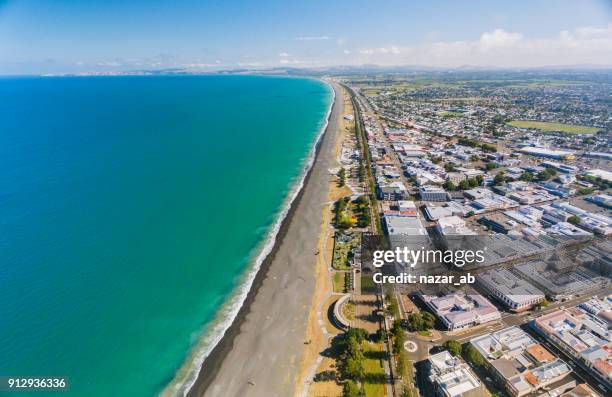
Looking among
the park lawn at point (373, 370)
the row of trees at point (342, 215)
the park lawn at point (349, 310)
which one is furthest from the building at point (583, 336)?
the row of trees at point (342, 215)

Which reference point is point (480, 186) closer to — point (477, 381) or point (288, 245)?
point (288, 245)

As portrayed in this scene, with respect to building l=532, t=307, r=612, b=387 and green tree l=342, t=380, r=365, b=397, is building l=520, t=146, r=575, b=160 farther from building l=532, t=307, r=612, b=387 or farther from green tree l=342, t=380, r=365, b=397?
green tree l=342, t=380, r=365, b=397

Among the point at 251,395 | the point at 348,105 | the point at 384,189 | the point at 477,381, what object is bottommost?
the point at 251,395

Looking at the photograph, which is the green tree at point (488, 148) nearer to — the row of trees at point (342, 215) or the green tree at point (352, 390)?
the row of trees at point (342, 215)

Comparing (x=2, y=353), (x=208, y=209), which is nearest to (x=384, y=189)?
(x=208, y=209)

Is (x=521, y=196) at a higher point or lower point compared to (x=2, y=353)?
higher

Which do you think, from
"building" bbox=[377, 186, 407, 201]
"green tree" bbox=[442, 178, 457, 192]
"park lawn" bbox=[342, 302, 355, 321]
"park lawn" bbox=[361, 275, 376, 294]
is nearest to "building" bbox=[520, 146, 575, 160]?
"green tree" bbox=[442, 178, 457, 192]
